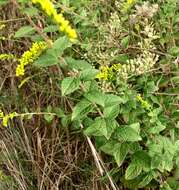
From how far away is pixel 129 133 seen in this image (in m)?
1.59

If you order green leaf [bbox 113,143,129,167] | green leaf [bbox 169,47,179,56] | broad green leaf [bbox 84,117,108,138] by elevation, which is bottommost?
green leaf [bbox 113,143,129,167]

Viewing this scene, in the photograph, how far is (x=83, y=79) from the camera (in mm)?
1474

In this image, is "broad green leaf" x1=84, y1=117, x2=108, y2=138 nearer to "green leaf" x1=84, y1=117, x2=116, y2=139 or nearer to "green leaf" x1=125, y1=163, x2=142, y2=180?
"green leaf" x1=84, y1=117, x2=116, y2=139

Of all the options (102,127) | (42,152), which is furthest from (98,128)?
(42,152)

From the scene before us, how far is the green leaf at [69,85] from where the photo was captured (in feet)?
4.70

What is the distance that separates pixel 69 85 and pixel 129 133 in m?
0.30

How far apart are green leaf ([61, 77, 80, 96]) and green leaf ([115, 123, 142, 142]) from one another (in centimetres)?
28

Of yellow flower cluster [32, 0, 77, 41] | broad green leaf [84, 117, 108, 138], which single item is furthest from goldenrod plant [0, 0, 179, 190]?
yellow flower cluster [32, 0, 77, 41]

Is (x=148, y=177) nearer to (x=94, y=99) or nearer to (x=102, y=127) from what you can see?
(x=102, y=127)

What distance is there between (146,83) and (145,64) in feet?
0.51

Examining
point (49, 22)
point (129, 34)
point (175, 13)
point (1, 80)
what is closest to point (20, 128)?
point (1, 80)

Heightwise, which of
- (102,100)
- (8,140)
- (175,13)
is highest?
(175,13)

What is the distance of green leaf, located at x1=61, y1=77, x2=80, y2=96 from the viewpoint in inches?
56.5

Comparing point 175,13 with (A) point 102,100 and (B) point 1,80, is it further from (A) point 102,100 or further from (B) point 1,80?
(B) point 1,80
